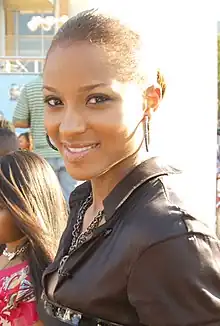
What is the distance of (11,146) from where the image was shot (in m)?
3.82

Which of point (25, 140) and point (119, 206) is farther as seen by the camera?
point (25, 140)

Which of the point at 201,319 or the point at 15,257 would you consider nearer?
the point at 201,319

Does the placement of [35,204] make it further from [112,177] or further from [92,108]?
[92,108]

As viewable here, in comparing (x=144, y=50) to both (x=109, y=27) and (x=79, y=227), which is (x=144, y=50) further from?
(x=79, y=227)

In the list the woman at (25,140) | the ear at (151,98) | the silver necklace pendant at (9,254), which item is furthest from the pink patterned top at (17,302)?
the woman at (25,140)

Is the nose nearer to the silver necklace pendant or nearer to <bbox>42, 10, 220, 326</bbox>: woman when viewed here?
<bbox>42, 10, 220, 326</bbox>: woman

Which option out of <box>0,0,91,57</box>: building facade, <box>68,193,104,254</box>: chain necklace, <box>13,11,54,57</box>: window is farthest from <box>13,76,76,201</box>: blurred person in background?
<box>0,0,91,57</box>: building facade

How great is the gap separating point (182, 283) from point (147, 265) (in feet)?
0.22

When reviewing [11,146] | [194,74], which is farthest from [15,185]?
[11,146]

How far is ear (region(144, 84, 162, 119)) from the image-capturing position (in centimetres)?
118

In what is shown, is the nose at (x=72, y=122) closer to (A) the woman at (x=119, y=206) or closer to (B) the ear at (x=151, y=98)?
(A) the woman at (x=119, y=206)

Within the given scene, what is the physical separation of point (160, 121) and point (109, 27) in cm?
134

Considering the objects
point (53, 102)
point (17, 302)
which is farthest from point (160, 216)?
→ point (17, 302)

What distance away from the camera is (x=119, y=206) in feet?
3.82
